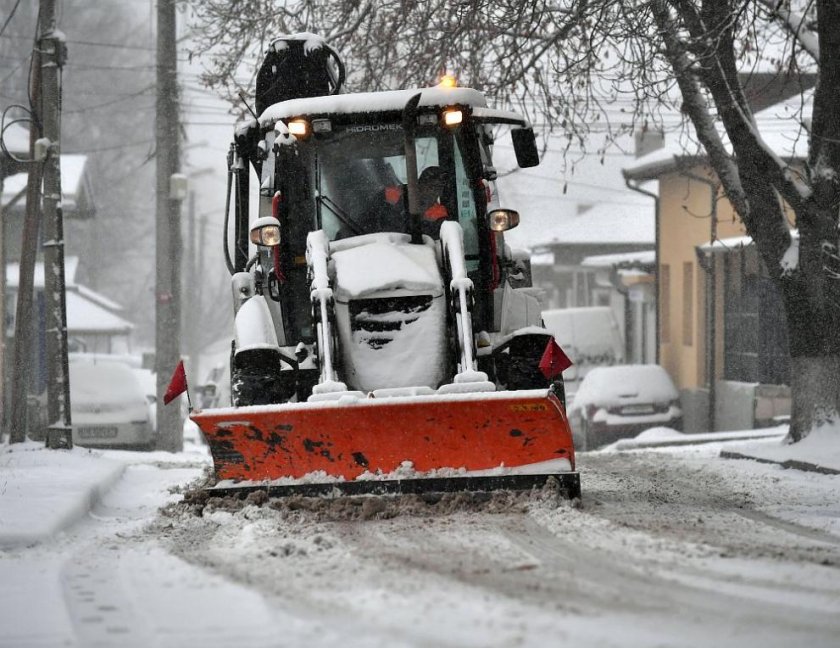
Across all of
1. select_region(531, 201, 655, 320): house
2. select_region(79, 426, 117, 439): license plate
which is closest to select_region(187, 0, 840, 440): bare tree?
select_region(79, 426, 117, 439): license plate

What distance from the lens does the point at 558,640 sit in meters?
4.52

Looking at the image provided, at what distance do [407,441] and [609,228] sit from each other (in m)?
32.9

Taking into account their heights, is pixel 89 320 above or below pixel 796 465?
above

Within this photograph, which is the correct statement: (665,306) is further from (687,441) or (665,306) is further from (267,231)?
(267,231)

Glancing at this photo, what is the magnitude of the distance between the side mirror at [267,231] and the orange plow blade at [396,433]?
1.42 m

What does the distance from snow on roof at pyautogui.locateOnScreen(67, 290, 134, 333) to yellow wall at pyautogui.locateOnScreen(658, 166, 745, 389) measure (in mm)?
16645

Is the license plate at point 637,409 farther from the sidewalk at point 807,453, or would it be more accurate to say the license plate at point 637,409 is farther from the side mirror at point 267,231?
the side mirror at point 267,231

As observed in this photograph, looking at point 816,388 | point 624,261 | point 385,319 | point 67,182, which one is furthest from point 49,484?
point 67,182

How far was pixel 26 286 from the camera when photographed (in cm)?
1493

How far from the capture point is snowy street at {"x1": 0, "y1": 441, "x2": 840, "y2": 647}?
477 cm

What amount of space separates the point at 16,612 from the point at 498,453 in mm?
3188

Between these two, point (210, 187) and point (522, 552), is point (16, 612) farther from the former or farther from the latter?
point (210, 187)

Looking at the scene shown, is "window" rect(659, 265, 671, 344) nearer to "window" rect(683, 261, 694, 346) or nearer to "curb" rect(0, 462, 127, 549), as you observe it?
"window" rect(683, 261, 694, 346)

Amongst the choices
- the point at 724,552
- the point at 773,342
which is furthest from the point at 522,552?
the point at 773,342
